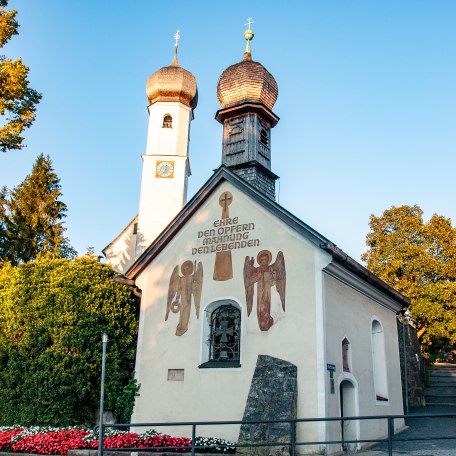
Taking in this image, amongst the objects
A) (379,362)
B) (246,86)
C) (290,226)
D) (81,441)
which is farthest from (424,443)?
(246,86)

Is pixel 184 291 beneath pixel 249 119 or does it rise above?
beneath

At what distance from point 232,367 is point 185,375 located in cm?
142

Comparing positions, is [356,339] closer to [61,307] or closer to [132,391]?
[132,391]

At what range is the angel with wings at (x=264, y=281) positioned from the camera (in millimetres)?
12719

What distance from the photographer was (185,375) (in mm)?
13422

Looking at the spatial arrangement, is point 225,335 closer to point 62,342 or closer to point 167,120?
point 62,342

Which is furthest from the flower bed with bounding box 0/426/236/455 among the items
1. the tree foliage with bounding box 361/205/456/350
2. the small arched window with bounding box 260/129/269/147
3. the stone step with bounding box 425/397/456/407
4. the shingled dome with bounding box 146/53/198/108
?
the shingled dome with bounding box 146/53/198/108

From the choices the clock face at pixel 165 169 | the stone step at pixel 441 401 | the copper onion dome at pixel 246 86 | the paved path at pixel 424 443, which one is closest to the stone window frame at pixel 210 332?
the paved path at pixel 424 443

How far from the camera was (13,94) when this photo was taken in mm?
13781

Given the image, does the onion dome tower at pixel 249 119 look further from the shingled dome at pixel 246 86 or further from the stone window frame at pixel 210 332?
the stone window frame at pixel 210 332

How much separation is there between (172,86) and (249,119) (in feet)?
42.2

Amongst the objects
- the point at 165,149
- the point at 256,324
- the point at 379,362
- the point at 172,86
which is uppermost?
the point at 172,86

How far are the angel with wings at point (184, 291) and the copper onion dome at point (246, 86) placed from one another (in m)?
7.42

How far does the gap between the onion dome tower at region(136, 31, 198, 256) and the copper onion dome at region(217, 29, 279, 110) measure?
987 cm
